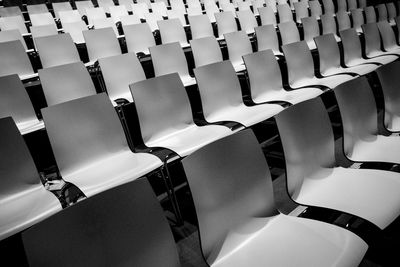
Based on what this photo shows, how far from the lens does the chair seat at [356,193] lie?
1225 mm

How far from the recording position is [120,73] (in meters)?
2.49

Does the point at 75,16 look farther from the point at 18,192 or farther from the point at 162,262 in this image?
the point at 162,262

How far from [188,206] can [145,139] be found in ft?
1.67

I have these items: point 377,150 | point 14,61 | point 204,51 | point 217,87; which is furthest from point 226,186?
point 14,61

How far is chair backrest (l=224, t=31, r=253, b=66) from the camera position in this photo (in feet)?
10.2

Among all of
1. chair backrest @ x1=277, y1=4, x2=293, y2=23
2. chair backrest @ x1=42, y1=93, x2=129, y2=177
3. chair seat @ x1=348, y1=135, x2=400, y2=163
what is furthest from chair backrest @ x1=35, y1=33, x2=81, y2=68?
chair backrest @ x1=277, y1=4, x2=293, y2=23

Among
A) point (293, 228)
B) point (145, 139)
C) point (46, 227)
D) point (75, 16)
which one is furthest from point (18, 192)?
point (75, 16)

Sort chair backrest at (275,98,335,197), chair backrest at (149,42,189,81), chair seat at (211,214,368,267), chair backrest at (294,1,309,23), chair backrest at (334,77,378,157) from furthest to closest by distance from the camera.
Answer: chair backrest at (294,1,309,23)
chair backrest at (149,42,189,81)
chair backrest at (334,77,378,157)
chair backrest at (275,98,335,197)
chair seat at (211,214,368,267)

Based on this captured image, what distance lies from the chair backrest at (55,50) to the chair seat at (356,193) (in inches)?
97.3

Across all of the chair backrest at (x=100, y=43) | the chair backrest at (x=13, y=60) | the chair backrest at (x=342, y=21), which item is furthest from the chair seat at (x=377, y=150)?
the chair backrest at (x=342, y=21)

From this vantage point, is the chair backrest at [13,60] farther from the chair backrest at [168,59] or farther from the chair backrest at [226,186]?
the chair backrest at [226,186]

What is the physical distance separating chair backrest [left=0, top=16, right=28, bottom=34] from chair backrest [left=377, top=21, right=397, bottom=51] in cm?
423

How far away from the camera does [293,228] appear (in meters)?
1.21

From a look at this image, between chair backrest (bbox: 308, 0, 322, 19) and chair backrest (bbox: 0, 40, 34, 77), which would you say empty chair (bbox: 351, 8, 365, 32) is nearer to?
chair backrest (bbox: 308, 0, 322, 19)
